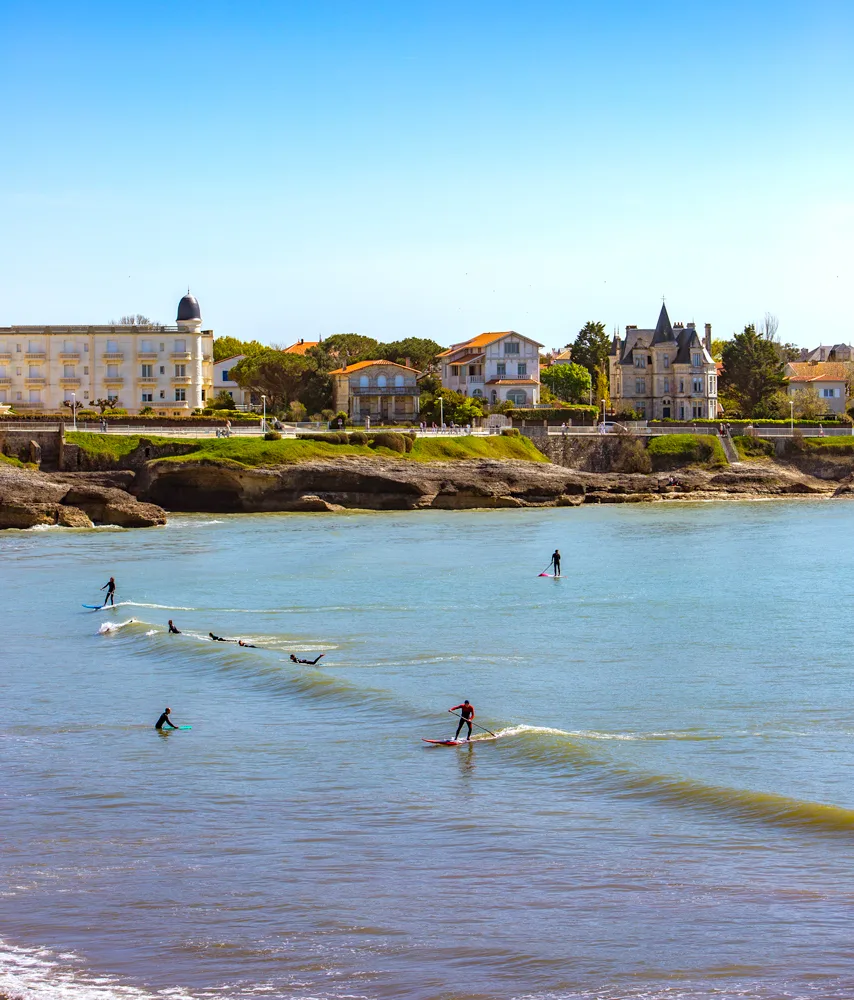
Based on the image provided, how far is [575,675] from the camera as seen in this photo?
30781 mm

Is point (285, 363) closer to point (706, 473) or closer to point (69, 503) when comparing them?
point (706, 473)

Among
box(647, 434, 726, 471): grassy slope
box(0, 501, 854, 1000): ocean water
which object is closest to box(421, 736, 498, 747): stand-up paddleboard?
box(0, 501, 854, 1000): ocean water

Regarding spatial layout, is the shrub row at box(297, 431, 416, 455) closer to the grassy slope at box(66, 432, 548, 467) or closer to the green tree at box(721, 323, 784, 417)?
the grassy slope at box(66, 432, 548, 467)

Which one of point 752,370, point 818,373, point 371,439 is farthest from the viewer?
point 818,373

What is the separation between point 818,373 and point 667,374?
89.7 ft

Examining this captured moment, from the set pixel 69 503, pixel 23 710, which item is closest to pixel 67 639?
pixel 23 710

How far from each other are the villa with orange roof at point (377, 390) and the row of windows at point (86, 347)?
15525mm

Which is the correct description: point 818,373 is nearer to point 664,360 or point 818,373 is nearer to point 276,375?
point 664,360

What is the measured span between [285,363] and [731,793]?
102 m

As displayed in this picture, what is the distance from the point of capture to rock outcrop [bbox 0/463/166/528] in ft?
218

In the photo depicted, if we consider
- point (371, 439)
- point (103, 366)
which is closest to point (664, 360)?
point (371, 439)

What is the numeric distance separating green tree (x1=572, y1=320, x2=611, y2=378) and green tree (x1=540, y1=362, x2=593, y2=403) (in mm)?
16027

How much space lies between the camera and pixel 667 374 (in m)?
126

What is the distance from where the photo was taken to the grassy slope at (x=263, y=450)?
78.4 metres
